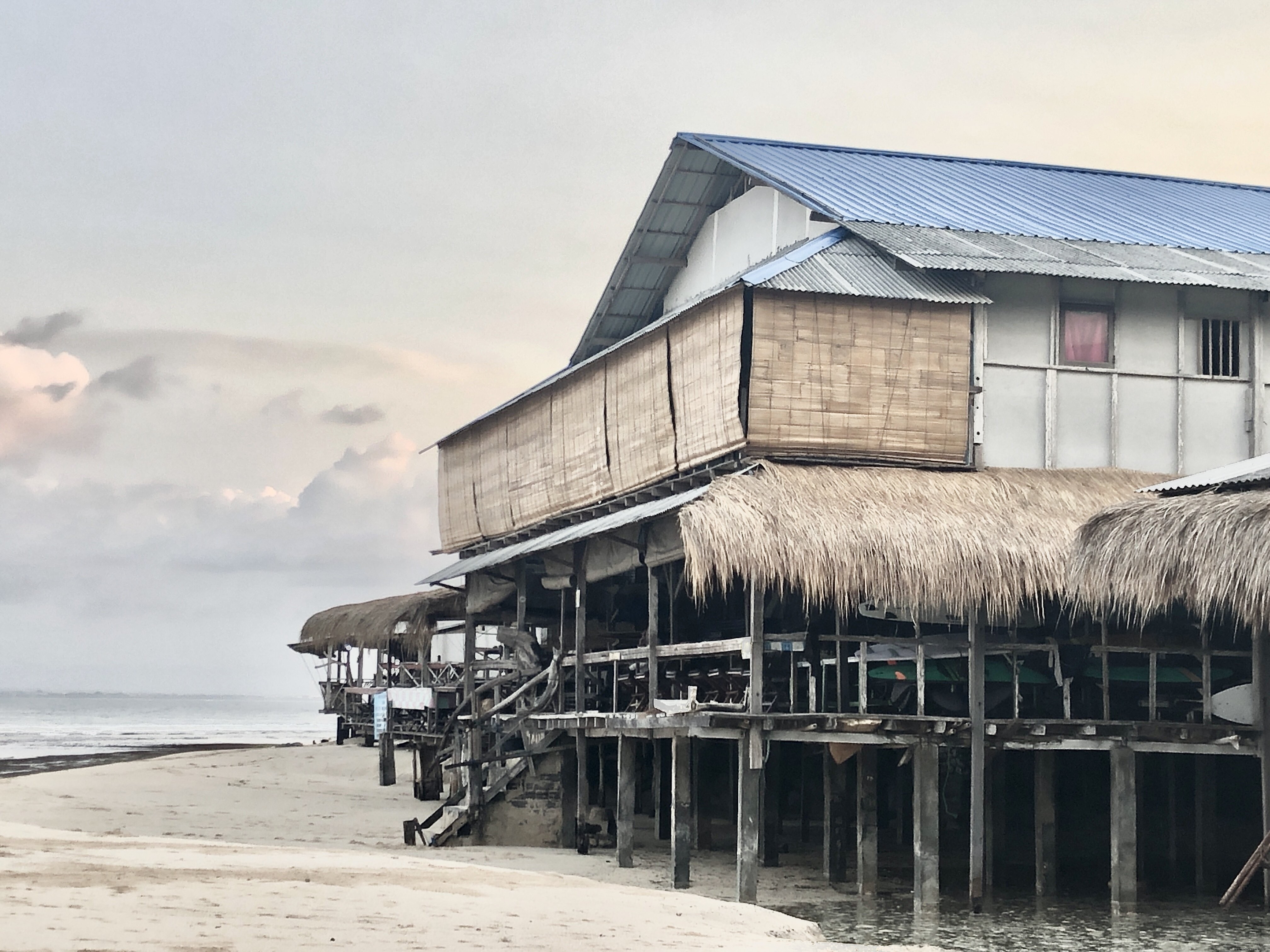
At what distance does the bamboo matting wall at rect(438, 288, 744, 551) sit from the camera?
18.7 m

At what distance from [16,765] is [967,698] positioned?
123ft

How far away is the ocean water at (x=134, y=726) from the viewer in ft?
215

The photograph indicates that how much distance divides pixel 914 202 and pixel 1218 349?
14.9ft

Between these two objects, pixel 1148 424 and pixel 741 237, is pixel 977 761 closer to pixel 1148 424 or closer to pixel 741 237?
pixel 1148 424

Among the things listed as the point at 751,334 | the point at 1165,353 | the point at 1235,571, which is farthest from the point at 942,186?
the point at 1235,571

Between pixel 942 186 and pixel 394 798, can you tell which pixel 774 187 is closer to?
pixel 942 186

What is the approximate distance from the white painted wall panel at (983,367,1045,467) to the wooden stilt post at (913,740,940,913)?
13.3ft

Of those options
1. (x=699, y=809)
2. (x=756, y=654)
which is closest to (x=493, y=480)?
(x=699, y=809)

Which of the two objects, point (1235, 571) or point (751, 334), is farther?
point (751, 334)

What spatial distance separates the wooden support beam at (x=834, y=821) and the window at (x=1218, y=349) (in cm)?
697

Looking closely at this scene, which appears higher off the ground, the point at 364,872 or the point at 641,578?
the point at 641,578

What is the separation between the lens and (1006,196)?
918 inches

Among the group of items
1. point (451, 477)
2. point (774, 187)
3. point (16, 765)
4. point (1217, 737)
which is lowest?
point (16, 765)

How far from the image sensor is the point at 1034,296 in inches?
770
